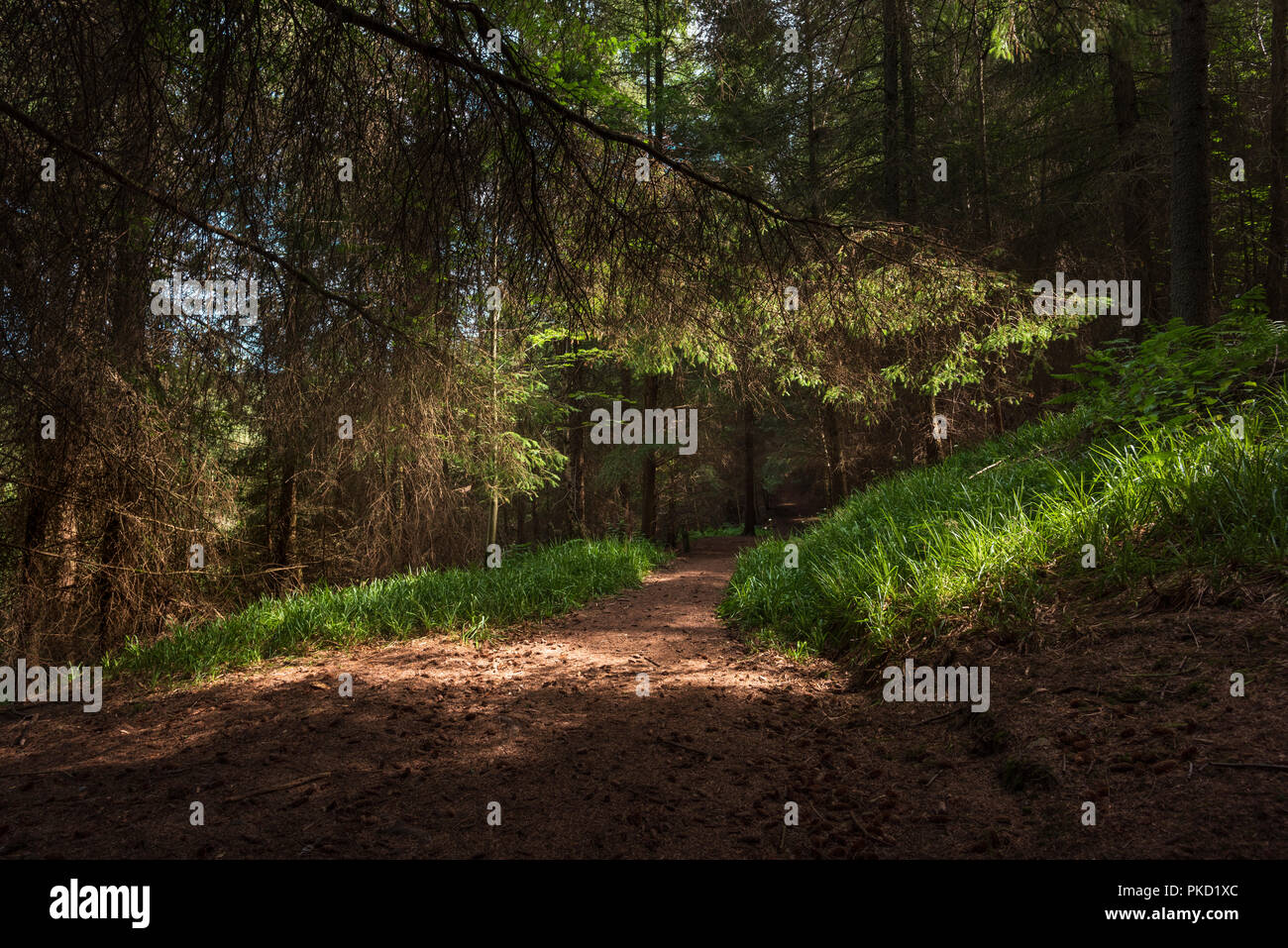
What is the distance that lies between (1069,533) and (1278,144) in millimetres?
10460

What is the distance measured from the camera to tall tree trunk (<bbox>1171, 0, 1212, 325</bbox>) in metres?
5.54

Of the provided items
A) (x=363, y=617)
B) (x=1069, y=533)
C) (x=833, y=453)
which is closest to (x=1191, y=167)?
(x=1069, y=533)

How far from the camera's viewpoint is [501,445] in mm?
7121

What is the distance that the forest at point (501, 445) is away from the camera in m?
2.60

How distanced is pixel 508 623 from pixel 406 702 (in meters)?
2.51

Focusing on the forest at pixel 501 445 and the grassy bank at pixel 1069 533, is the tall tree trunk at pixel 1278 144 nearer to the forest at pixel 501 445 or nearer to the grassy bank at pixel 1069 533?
the forest at pixel 501 445

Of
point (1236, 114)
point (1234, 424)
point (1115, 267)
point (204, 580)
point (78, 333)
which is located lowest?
point (204, 580)

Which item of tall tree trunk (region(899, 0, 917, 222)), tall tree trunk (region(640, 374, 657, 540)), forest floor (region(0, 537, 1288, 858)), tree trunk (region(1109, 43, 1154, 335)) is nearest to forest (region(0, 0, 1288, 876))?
forest floor (region(0, 537, 1288, 858))

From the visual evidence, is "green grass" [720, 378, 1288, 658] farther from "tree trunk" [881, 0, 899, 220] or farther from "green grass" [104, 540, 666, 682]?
"tree trunk" [881, 0, 899, 220]

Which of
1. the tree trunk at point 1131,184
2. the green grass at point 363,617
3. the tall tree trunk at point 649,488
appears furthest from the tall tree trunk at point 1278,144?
the tall tree trunk at point 649,488

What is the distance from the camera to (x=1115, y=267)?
10094 mm

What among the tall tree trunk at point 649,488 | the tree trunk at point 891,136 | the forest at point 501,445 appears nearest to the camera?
the forest at point 501,445
